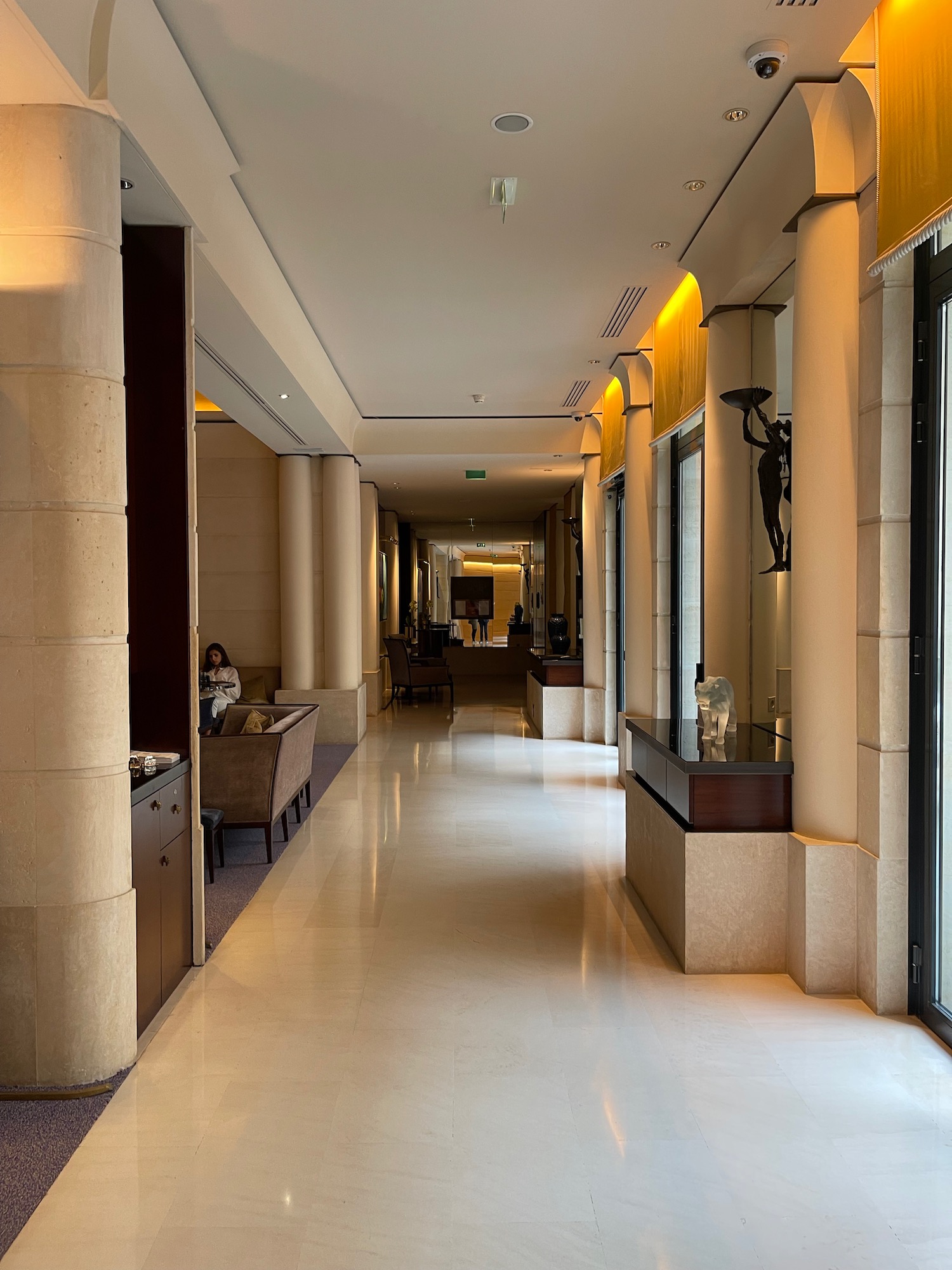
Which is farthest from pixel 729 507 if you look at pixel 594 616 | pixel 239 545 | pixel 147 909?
pixel 239 545

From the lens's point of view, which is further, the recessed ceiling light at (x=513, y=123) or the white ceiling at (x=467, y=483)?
the white ceiling at (x=467, y=483)

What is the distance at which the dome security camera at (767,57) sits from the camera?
3.77m

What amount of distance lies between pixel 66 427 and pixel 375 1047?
2451 mm

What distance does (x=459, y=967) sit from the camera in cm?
443

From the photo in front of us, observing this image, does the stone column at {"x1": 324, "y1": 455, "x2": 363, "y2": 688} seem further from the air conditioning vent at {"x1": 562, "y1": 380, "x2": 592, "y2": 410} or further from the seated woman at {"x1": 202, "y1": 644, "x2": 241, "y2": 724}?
the air conditioning vent at {"x1": 562, "y1": 380, "x2": 592, "y2": 410}

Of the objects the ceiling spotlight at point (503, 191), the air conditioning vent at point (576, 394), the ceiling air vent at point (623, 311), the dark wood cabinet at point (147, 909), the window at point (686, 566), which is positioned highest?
the air conditioning vent at point (576, 394)

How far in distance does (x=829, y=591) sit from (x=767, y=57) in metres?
2.11

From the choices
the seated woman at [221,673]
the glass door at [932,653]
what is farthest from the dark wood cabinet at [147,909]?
the seated woman at [221,673]

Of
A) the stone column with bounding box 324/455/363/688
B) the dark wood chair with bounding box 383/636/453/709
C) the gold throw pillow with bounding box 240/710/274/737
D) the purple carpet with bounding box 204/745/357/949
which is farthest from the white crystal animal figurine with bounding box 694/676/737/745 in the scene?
the dark wood chair with bounding box 383/636/453/709

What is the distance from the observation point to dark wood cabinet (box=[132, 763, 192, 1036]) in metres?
3.73

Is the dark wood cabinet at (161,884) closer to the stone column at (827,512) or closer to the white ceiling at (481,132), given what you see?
the stone column at (827,512)

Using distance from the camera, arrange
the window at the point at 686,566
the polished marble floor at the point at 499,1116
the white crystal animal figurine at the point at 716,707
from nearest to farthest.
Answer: the polished marble floor at the point at 499,1116 → the white crystal animal figurine at the point at 716,707 → the window at the point at 686,566

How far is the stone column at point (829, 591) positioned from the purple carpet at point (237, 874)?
9.29 ft

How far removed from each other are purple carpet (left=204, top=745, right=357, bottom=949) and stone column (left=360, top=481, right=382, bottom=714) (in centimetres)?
620
